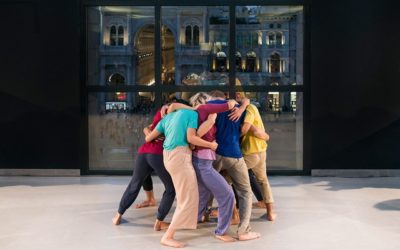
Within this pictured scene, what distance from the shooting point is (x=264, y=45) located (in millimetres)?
10023

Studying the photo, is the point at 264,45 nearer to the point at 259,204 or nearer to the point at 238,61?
the point at 238,61

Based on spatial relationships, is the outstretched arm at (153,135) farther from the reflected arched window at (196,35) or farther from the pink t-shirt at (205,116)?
the reflected arched window at (196,35)

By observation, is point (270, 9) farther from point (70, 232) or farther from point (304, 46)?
point (70, 232)

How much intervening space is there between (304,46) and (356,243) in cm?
516

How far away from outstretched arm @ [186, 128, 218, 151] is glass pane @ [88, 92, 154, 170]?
471 centimetres

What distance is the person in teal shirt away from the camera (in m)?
5.33

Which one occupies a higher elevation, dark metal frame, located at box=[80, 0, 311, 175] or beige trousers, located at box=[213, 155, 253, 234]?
dark metal frame, located at box=[80, 0, 311, 175]

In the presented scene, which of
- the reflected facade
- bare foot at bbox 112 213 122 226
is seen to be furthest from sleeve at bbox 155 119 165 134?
the reflected facade

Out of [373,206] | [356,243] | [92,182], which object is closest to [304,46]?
[373,206]

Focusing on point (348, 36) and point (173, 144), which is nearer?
point (173, 144)

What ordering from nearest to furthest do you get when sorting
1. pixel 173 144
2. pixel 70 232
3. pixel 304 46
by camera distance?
1. pixel 173 144
2. pixel 70 232
3. pixel 304 46

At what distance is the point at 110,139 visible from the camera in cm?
1009

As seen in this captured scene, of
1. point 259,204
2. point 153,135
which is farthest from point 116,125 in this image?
point 153,135

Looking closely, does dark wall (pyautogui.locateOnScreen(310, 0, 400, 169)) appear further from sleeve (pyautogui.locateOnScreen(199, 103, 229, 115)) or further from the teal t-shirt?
the teal t-shirt
